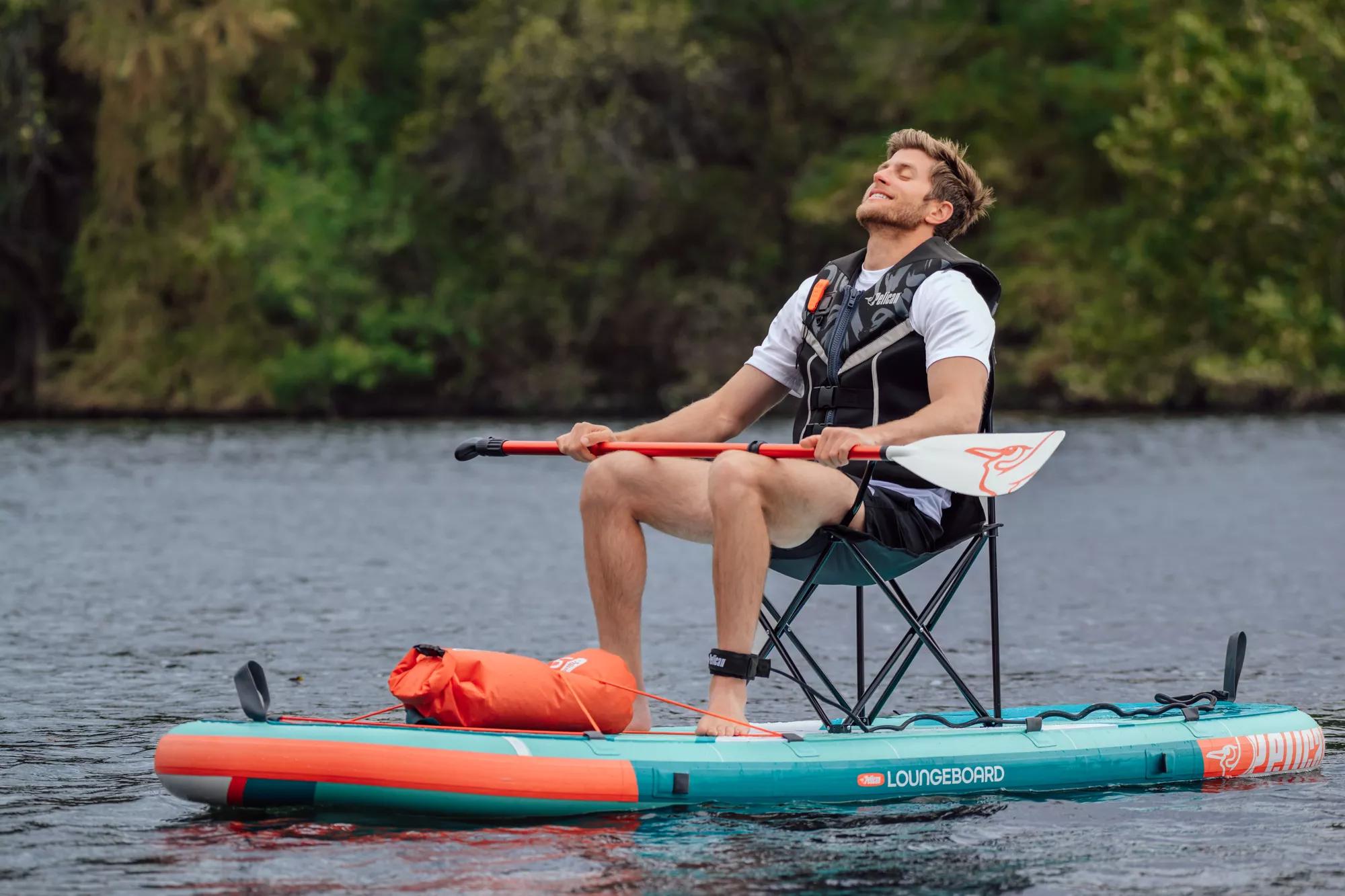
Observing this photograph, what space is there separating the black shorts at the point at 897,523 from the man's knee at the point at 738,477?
0.34 m

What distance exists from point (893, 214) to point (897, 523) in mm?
964

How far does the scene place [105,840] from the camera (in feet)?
18.6

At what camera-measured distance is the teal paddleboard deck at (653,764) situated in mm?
5793

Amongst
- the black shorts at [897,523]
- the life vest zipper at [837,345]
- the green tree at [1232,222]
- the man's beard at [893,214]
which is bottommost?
the black shorts at [897,523]

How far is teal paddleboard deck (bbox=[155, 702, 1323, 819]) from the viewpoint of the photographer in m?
5.79

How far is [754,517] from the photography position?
5941 mm

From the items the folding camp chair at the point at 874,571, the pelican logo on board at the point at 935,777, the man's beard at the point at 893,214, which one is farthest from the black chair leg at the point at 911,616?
the man's beard at the point at 893,214

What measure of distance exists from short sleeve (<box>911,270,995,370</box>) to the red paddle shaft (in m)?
0.46

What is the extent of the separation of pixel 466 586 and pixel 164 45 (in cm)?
2622

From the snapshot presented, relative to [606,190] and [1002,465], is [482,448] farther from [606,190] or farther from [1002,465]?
[606,190]

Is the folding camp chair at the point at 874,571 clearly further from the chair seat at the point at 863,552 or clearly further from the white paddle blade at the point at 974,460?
the white paddle blade at the point at 974,460

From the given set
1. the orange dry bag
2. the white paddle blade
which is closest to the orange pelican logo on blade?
the white paddle blade

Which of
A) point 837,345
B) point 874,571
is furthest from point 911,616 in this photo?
point 837,345

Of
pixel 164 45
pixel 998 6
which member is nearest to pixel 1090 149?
pixel 998 6
